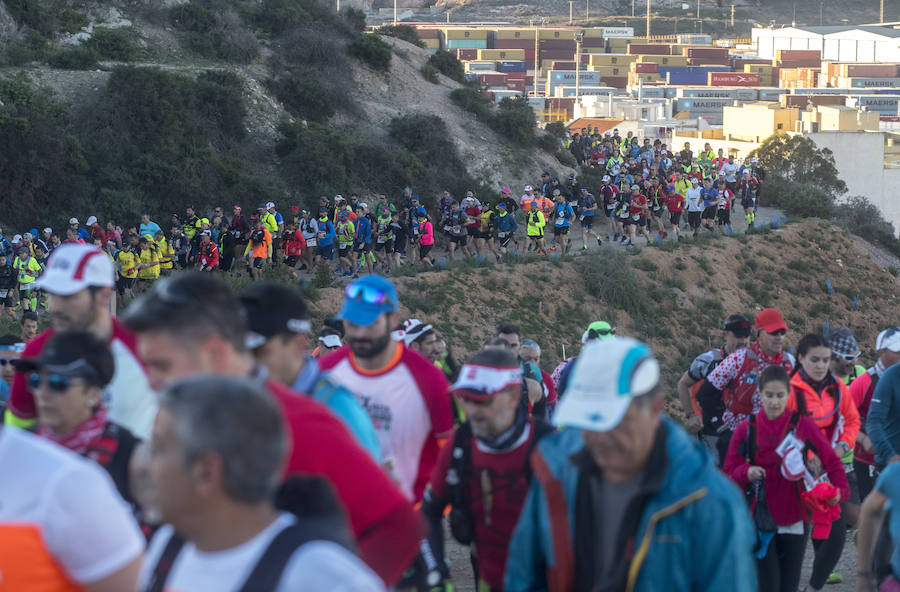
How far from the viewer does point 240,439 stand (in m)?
2.25

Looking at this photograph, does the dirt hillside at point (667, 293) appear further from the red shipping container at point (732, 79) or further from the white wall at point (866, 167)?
the red shipping container at point (732, 79)

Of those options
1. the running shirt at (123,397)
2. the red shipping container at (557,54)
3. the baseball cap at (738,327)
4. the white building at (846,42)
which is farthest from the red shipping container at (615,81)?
the running shirt at (123,397)

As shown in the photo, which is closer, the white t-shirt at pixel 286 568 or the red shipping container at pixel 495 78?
the white t-shirt at pixel 286 568

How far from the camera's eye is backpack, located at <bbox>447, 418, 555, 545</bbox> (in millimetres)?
4293

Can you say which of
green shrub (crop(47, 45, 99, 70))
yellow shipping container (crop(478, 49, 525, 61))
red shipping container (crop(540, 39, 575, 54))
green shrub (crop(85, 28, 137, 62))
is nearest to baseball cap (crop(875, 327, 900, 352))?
green shrub (crop(47, 45, 99, 70))

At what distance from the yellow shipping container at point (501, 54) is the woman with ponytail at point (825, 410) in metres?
126

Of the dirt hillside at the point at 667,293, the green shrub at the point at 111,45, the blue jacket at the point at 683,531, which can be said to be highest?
the green shrub at the point at 111,45

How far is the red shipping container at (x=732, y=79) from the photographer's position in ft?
357

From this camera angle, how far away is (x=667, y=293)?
1204 inches

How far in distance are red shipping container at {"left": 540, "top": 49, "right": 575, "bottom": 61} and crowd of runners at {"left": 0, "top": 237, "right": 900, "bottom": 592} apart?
135 meters

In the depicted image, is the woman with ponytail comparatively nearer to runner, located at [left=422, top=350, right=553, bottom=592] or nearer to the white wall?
runner, located at [left=422, top=350, right=553, bottom=592]

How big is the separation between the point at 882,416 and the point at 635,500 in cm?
365

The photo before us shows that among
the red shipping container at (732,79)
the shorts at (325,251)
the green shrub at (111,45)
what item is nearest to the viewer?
the shorts at (325,251)

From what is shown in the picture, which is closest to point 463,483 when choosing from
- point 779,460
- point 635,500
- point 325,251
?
point 635,500
